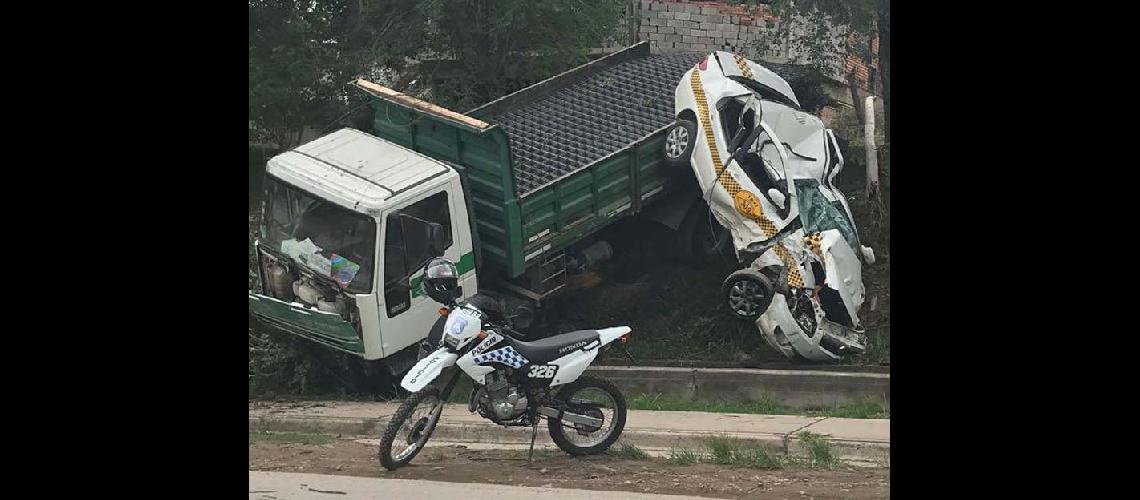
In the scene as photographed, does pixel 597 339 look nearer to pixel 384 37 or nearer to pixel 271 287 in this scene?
pixel 271 287

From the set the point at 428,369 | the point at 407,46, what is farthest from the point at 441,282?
the point at 407,46

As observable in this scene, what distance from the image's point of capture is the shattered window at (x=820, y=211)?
8922mm

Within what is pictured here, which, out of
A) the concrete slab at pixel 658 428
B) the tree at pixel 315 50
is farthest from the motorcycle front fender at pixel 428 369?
the tree at pixel 315 50

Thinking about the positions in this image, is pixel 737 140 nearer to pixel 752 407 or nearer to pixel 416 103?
pixel 752 407

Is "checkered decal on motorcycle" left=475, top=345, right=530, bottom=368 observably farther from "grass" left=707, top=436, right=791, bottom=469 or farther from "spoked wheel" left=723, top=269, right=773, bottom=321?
"spoked wheel" left=723, top=269, right=773, bottom=321

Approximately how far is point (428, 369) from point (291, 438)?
6.43 ft

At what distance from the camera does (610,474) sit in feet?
23.5

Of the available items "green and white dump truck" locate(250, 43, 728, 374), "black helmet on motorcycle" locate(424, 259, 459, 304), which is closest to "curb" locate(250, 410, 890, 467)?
"green and white dump truck" locate(250, 43, 728, 374)

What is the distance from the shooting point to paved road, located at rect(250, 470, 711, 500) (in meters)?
6.76
